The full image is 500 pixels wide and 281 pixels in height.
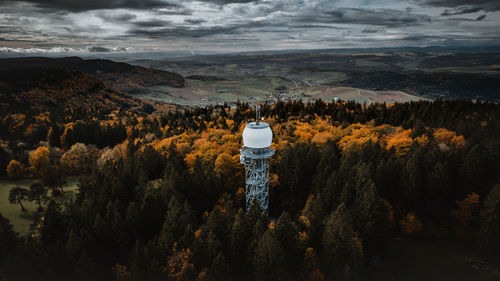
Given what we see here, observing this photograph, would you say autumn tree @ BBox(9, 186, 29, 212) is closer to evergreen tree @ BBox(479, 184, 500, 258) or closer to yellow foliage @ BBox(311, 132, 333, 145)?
yellow foliage @ BBox(311, 132, 333, 145)

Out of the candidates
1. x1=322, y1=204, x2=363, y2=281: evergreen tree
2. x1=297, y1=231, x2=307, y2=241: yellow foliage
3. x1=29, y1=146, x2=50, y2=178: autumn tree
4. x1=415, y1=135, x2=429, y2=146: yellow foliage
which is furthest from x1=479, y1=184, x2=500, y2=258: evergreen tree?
x1=29, y1=146, x2=50, y2=178: autumn tree

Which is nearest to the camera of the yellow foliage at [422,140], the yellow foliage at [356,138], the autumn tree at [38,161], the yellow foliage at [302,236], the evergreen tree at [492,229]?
the yellow foliage at [302,236]

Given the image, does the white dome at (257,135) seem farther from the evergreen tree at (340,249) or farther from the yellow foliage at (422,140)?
the yellow foliage at (422,140)

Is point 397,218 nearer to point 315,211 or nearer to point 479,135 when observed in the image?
point 315,211

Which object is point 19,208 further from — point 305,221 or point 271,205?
point 305,221

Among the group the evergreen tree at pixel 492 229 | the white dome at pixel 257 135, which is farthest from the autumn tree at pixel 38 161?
the evergreen tree at pixel 492 229

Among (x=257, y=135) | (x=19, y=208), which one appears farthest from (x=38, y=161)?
(x=257, y=135)
